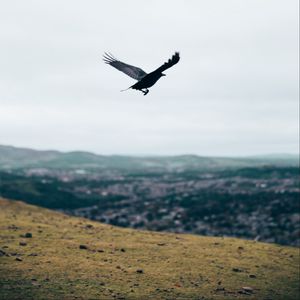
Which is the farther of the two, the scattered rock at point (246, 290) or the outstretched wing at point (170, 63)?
the scattered rock at point (246, 290)

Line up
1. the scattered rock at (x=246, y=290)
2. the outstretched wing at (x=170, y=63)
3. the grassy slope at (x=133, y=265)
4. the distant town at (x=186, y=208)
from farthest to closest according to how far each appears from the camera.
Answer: the distant town at (x=186, y=208)
the scattered rock at (x=246, y=290)
the grassy slope at (x=133, y=265)
the outstretched wing at (x=170, y=63)

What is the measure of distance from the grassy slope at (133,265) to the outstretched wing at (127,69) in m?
12.4

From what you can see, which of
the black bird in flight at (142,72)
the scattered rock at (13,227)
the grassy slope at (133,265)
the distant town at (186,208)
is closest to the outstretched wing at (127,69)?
the black bird in flight at (142,72)

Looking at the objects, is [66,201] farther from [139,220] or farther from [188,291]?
[188,291]

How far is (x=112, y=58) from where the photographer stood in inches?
474

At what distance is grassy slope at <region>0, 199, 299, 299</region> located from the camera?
21.1m

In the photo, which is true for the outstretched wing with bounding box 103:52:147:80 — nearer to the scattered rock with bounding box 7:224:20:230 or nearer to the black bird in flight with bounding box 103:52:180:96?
the black bird in flight with bounding box 103:52:180:96

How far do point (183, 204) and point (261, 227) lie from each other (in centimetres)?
3954

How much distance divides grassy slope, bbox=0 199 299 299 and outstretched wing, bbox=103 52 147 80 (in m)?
12.4

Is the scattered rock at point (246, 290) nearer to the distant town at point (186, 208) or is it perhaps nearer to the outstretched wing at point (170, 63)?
the outstretched wing at point (170, 63)

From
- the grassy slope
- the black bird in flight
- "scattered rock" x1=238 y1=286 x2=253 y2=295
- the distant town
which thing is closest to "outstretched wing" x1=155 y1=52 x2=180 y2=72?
the black bird in flight

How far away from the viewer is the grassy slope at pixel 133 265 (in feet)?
69.2

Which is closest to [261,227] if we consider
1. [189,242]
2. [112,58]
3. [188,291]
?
[189,242]

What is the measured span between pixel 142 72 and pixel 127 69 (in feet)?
1.96
